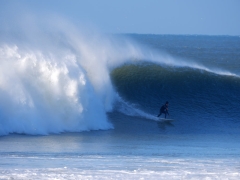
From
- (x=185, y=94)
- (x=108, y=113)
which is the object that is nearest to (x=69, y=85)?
(x=108, y=113)

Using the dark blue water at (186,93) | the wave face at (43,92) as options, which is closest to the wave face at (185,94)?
the dark blue water at (186,93)

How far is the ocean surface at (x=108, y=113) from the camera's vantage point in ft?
33.7

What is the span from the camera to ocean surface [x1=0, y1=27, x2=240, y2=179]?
10273 mm

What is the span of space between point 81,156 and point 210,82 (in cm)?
1202

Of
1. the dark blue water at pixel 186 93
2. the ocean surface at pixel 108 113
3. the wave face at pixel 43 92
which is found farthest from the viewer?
the dark blue water at pixel 186 93

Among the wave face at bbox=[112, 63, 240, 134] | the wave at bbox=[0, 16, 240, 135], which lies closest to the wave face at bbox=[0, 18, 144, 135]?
the wave at bbox=[0, 16, 240, 135]

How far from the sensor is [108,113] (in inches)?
695

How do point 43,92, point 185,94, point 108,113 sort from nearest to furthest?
point 43,92, point 108,113, point 185,94

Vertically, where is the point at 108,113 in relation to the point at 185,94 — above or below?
below

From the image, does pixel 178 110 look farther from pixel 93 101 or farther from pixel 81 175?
pixel 81 175

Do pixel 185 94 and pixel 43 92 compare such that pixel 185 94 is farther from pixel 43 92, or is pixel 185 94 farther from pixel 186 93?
pixel 43 92

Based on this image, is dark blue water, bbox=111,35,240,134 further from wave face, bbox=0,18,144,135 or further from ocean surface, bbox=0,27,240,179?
wave face, bbox=0,18,144,135

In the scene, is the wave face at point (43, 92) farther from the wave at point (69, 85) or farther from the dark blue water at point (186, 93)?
the dark blue water at point (186, 93)

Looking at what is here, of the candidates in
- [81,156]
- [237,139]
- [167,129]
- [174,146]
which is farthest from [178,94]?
[81,156]
